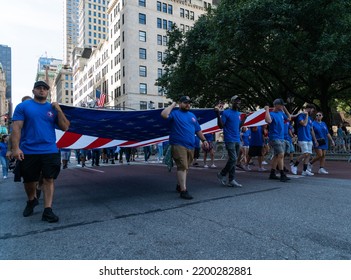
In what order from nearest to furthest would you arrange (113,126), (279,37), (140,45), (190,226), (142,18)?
1. (190,226)
2. (113,126)
3. (279,37)
4. (140,45)
5. (142,18)

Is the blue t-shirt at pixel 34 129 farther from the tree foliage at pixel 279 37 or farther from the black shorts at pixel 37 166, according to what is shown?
the tree foliage at pixel 279 37

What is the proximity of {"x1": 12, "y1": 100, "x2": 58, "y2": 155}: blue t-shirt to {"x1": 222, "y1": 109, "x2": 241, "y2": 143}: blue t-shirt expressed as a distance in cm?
372

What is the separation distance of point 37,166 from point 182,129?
2.51 meters

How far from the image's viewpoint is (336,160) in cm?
1549

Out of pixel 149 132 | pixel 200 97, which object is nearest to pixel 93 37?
pixel 200 97

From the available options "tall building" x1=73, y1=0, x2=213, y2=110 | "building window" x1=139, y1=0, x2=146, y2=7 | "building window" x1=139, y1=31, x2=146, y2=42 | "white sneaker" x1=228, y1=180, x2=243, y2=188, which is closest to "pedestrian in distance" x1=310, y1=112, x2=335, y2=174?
"white sneaker" x1=228, y1=180, x2=243, y2=188

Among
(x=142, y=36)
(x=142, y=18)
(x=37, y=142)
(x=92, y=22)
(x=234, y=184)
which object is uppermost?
(x=92, y=22)

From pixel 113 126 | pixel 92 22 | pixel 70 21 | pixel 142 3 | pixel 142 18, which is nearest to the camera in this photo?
pixel 113 126

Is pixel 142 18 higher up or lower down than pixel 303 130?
higher up

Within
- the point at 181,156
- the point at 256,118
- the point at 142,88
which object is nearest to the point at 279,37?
the point at 256,118

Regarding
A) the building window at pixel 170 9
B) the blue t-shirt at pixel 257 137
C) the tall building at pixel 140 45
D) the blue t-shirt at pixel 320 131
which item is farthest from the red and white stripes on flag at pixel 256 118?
the building window at pixel 170 9

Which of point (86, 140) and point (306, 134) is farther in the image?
point (306, 134)

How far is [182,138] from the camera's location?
548 centimetres

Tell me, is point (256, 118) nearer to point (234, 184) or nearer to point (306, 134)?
point (306, 134)
